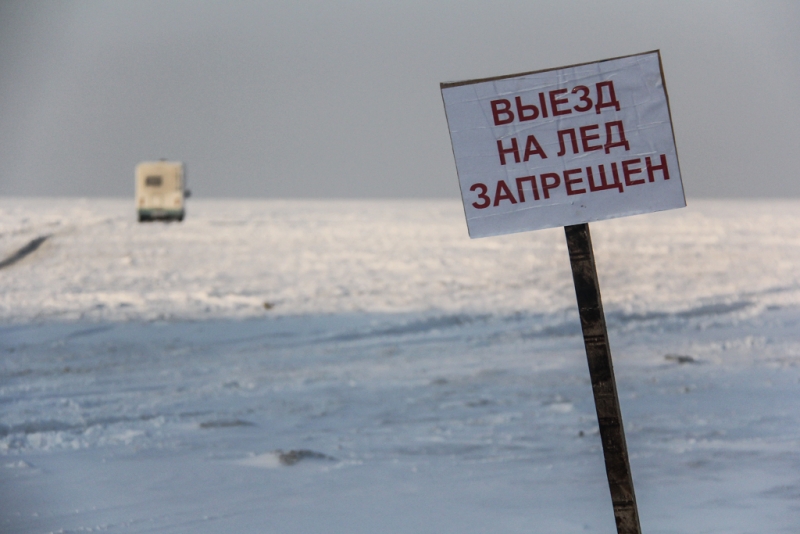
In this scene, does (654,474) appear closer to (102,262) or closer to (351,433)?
(351,433)

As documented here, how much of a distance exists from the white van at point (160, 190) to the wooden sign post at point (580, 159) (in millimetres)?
22964

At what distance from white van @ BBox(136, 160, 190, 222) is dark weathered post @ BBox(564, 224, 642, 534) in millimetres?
23127

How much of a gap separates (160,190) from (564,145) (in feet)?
79.7

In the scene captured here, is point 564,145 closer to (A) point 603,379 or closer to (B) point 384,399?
(A) point 603,379

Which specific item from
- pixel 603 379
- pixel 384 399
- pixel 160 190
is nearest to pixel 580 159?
pixel 603 379

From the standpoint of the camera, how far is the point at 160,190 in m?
25.6

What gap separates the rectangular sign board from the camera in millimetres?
2873

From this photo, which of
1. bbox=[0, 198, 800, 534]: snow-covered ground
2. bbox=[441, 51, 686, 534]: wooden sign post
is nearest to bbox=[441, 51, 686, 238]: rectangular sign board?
bbox=[441, 51, 686, 534]: wooden sign post

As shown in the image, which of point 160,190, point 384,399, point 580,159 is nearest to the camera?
point 580,159

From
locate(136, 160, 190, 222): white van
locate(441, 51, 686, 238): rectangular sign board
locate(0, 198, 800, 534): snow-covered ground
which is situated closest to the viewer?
locate(441, 51, 686, 238): rectangular sign board

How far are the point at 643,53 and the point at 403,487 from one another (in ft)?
10.7

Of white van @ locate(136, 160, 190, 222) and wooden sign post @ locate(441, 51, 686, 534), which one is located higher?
white van @ locate(136, 160, 190, 222)

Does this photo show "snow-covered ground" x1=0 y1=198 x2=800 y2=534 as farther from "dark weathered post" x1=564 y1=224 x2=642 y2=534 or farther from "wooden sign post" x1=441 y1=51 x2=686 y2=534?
"wooden sign post" x1=441 y1=51 x2=686 y2=534

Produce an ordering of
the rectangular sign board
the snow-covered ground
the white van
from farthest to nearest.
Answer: the white van, the snow-covered ground, the rectangular sign board
